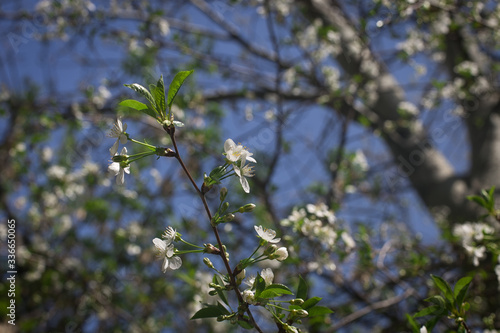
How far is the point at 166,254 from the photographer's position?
3.00 feet

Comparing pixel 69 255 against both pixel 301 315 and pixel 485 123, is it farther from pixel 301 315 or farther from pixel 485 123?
pixel 485 123

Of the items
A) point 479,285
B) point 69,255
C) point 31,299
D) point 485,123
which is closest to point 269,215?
point 479,285

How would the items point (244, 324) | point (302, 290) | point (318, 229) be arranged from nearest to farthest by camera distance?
point (244, 324) < point (302, 290) < point (318, 229)

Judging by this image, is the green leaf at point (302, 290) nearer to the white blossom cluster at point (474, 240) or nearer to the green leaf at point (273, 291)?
the green leaf at point (273, 291)

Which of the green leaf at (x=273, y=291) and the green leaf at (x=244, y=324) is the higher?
the green leaf at (x=273, y=291)

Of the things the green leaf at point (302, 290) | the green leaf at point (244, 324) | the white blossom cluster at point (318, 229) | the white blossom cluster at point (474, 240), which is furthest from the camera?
the white blossom cluster at point (318, 229)

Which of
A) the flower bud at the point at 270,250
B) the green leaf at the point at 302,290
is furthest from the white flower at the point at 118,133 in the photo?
the green leaf at the point at 302,290

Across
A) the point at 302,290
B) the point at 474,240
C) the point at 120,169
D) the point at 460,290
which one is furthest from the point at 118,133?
the point at 474,240

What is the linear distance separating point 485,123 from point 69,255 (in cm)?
404

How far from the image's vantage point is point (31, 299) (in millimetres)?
3441

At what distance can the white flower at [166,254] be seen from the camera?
2.95 ft

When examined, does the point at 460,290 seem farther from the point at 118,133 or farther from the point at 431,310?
the point at 118,133

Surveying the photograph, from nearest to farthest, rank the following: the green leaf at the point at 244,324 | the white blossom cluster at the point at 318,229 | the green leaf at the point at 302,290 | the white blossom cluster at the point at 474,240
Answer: the green leaf at the point at 244,324 < the green leaf at the point at 302,290 < the white blossom cluster at the point at 474,240 < the white blossom cluster at the point at 318,229

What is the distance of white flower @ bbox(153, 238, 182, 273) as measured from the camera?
90 centimetres
